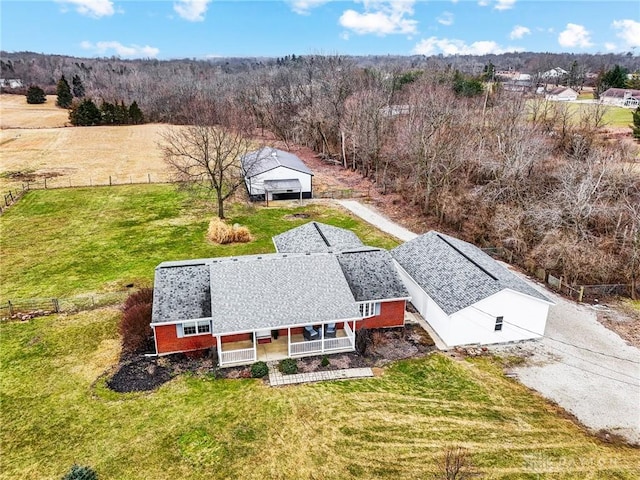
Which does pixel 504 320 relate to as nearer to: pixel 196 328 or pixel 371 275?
pixel 371 275

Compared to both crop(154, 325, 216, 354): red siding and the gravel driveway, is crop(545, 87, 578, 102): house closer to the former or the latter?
the gravel driveway

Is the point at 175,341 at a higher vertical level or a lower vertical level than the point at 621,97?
lower

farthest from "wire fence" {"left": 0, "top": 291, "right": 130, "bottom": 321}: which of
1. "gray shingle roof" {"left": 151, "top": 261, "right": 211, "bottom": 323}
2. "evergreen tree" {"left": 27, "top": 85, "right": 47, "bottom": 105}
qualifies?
"evergreen tree" {"left": 27, "top": 85, "right": 47, "bottom": 105}

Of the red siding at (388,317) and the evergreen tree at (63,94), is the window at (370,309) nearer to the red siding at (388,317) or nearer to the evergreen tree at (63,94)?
the red siding at (388,317)

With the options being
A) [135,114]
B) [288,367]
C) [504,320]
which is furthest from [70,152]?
[504,320]

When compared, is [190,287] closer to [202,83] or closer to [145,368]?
[145,368]

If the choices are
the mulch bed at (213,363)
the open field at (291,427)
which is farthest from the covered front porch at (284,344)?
the open field at (291,427)
